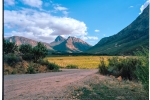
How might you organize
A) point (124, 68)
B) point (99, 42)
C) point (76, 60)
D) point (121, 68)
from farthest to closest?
point (76, 60)
point (121, 68)
point (124, 68)
point (99, 42)

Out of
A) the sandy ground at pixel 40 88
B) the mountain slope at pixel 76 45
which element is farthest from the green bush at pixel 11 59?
the sandy ground at pixel 40 88

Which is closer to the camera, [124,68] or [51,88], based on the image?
[51,88]

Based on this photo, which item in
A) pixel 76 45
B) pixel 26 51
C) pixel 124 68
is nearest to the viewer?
pixel 124 68

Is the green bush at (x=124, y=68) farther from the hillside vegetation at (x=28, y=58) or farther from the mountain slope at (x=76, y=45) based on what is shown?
the hillside vegetation at (x=28, y=58)

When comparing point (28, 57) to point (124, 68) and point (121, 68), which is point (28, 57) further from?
point (124, 68)

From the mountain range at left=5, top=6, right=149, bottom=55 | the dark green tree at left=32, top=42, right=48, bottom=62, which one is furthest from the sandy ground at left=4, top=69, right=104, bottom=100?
the dark green tree at left=32, top=42, right=48, bottom=62

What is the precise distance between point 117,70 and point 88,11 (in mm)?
5221

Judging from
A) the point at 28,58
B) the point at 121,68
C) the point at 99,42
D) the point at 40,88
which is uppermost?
the point at 99,42

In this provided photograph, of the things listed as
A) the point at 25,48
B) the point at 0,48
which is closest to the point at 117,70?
the point at 0,48

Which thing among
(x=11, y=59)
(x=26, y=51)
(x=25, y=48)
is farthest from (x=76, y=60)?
(x=11, y=59)

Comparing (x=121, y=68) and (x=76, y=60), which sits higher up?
(x=121, y=68)

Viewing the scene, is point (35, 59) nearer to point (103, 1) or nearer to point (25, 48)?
point (25, 48)

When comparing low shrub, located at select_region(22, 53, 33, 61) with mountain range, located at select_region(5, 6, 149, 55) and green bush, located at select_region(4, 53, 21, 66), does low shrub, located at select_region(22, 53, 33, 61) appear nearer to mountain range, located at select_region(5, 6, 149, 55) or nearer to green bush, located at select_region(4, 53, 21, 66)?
green bush, located at select_region(4, 53, 21, 66)

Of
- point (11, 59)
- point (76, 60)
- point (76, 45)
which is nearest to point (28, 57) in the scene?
point (11, 59)
